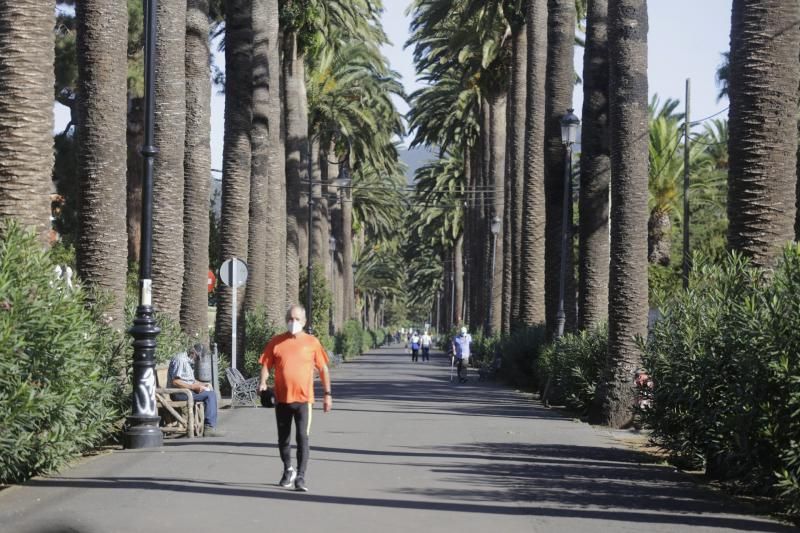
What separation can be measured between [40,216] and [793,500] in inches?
367

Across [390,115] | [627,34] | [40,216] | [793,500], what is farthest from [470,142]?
[793,500]

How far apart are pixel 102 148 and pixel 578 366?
10.5m

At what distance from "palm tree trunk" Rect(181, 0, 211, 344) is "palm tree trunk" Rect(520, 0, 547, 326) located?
11.2 metres

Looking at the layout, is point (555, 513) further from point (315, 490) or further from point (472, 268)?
point (472, 268)

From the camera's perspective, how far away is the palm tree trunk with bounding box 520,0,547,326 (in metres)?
36.6

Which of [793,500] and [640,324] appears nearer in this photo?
[793,500]

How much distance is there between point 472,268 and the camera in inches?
→ 2717

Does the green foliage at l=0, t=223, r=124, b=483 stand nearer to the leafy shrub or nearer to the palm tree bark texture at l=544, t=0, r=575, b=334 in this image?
the palm tree bark texture at l=544, t=0, r=575, b=334

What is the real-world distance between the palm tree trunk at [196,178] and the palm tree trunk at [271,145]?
5.66m

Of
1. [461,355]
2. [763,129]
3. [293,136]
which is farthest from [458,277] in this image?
[763,129]

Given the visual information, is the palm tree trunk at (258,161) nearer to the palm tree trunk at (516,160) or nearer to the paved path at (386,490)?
the palm tree trunk at (516,160)

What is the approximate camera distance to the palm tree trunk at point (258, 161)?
113ft

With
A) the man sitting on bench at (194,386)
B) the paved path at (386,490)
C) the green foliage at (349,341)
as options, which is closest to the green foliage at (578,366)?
the paved path at (386,490)

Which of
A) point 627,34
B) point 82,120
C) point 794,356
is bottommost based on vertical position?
point 794,356
